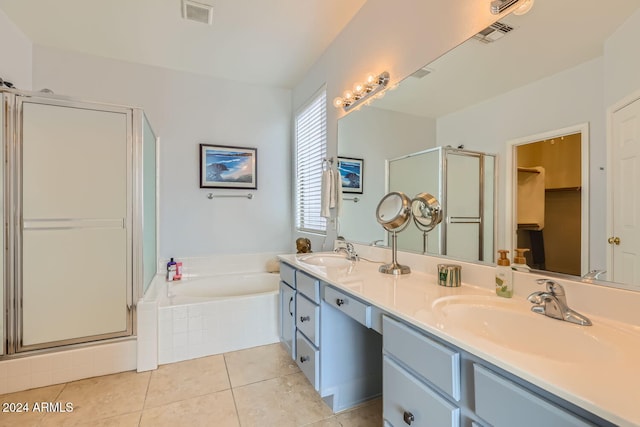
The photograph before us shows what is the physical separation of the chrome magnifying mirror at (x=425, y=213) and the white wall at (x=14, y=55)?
10.1 feet

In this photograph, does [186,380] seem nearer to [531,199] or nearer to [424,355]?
[424,355]

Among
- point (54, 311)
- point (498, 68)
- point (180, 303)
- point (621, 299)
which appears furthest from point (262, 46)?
point (621, 299)

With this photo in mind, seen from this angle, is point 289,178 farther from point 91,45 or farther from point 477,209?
point 477,209

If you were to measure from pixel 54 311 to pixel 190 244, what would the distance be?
123 centimetres

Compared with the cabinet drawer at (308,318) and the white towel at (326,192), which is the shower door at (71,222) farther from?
the white towel at (326,192)

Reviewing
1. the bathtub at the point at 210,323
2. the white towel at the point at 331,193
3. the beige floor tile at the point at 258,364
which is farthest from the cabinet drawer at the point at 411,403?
the bathtub at the point at 210,323

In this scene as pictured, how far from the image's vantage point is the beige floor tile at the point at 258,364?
195 cm

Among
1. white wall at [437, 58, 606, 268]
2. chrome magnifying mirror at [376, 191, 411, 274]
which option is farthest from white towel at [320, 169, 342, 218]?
white wall at [437, 58, 606, 268]

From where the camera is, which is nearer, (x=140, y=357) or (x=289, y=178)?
(x=140, y=357)

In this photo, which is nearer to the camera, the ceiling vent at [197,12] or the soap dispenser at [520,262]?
the soap dispenser at [520,262]

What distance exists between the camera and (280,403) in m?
1.68

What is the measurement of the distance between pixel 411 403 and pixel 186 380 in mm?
1623

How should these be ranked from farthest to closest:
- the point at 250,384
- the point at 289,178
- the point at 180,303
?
1. the point at 289,178
2. the point at 180,303
3. the point at 250,384

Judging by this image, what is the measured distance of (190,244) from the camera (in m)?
3.05
